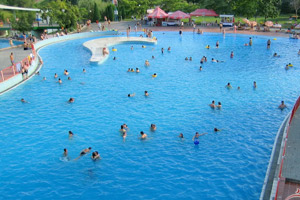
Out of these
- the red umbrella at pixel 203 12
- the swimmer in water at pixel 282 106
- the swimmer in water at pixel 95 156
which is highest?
the red umbrella at pixel 203 12

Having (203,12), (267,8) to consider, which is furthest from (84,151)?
(203,12)

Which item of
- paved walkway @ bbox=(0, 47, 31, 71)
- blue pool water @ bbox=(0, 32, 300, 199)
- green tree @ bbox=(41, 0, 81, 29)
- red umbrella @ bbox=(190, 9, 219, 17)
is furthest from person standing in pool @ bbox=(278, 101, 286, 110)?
red umbrella @ bbox=(190, 9, 219, 17)

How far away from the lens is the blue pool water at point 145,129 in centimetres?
1193

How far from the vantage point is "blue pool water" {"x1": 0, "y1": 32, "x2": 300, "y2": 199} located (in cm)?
1193

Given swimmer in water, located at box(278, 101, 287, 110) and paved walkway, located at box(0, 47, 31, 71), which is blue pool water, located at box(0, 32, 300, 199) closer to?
swimmer in water, located at box(278, 101, 287, 110)

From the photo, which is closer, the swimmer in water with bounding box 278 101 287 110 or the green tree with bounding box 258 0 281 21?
the swimmer in water with bounding box 278 101 287 110

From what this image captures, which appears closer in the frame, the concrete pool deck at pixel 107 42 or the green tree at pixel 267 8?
the concrete pool deck at pixel 107 42

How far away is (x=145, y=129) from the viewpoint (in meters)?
16.4

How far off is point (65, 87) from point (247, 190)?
1646 centimetres

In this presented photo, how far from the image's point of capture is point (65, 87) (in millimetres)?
23172

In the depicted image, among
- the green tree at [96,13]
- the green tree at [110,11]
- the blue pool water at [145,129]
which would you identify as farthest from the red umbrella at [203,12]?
the blue pool water at [145,129]

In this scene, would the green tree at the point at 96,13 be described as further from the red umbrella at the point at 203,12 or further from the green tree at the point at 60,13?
the red umbrella at the point at 203,12

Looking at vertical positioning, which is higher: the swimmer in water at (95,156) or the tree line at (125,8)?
the tree line at (125,8)

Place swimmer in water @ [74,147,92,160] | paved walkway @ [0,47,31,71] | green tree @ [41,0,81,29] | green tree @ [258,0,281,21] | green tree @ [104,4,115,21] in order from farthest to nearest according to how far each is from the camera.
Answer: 1. green tree @ [104,4,115,21]
2. green tree @ [258,0,281,21]
3. green tree @ [41,0,81,29]
4. paved walkway @ [0,47,31,71]
5. swimmer in water @ [74,147,92,160]
